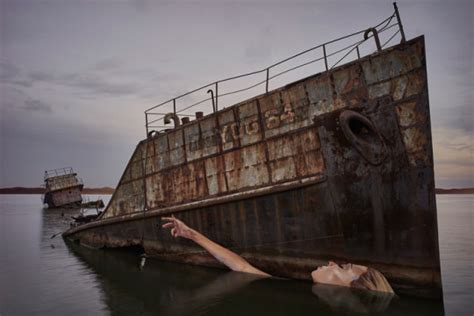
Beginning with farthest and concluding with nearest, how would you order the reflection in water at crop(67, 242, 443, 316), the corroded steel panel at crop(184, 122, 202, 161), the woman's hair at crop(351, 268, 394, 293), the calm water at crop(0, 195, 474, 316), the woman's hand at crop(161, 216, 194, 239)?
1. the corroded steel panel at crop(184, 122, 202, 161)
2. the woman's hand at crop(161, 216, 194, 239)
3. the woman's hair at crop(351, 268, 394, 293)
4. the calm water at crop(0, 195, 474, 316)
5. the reflection in water at crop(67, 242, 443, 316)

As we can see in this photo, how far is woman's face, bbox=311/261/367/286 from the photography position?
6.17 metres

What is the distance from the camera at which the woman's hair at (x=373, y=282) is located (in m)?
5.82

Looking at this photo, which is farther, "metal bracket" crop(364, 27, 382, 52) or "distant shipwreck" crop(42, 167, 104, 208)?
"distant shipwreck" crop(42, 167, 104, 208)

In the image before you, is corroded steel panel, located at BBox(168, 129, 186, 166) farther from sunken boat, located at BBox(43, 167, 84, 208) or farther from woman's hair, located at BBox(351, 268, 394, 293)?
sunken boat, located at BBox(43, 167, 84, 208)

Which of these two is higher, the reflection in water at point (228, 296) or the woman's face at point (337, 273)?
the woman's face at point (337, 273)

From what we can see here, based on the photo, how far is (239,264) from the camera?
7.60 metres

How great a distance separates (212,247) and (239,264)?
0.81 metres

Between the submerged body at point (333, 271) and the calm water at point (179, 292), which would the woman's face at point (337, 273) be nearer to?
the submerged body at point (333, 271)

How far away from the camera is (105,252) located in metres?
11.5

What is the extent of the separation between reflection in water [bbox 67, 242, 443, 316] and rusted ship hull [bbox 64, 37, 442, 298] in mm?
361

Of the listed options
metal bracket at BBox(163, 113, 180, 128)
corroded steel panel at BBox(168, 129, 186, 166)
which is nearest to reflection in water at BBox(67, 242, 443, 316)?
corroded steel panel at BBox(168, 129, 186, 166)

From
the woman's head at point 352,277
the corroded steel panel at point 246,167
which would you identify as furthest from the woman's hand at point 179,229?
the woman's head at point 352,277

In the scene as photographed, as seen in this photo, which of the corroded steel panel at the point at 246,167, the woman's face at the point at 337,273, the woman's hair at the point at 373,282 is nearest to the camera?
the woman's hair at the point at 373,282

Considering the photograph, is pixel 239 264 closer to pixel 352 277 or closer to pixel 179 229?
pixel 179 229
